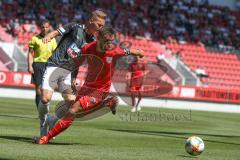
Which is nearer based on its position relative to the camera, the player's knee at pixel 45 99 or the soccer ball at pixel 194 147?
the soccer ball at pixel 194 147

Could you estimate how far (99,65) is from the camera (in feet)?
38.3

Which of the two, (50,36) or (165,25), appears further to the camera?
(165,25)

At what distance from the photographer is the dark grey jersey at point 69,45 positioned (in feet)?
40.8

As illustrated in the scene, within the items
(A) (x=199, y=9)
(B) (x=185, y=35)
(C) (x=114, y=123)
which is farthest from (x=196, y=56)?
(C) (x=114, y=123)

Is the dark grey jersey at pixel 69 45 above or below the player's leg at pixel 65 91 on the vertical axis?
above

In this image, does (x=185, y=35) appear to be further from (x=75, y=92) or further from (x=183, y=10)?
(x=75, y=92)

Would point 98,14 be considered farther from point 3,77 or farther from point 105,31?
point 3,77

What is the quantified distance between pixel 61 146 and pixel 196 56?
3576 cm

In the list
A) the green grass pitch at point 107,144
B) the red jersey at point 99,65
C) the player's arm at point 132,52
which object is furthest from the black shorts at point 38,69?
the player's arm at point 132,52

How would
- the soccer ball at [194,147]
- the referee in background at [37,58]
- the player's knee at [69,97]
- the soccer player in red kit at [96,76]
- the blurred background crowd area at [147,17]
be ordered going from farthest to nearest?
the blurred background crowd area at [147,17] → the referee in background at [37,58] → the player's knee at [69,97] → the soccer player in red kit at [96,76] → the soccer ball at [194,147]

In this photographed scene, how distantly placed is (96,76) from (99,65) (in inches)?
8.4

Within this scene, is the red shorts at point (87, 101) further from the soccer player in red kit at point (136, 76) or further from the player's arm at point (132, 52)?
the soccer player in red kit at point (136, 76)

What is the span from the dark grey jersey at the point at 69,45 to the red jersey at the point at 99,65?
0.56m

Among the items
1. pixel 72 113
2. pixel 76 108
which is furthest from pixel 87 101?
pixel 72 113
